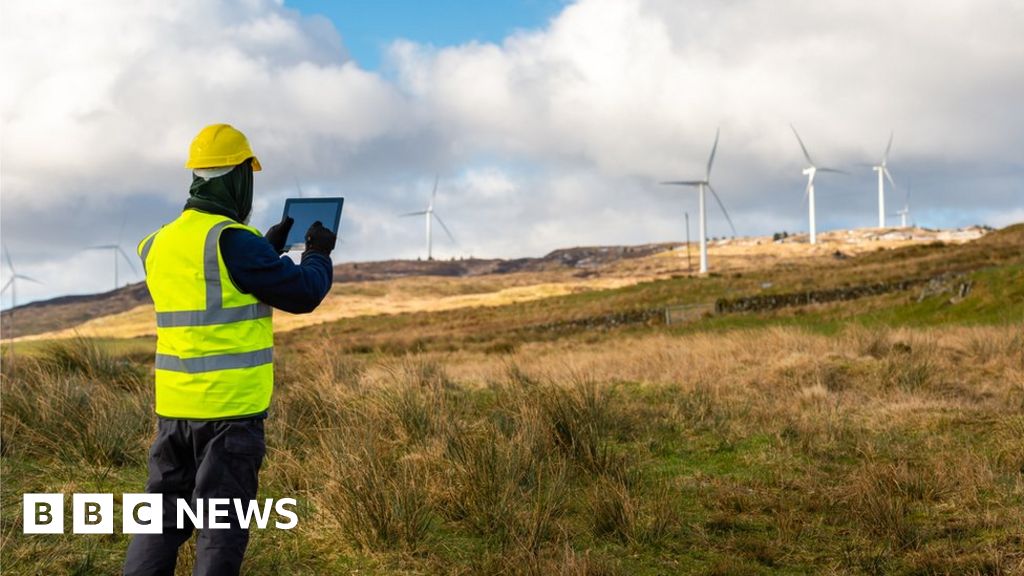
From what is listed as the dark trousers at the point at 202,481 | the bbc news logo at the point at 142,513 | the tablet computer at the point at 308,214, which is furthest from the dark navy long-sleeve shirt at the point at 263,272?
the bbc news logo at the point at 142,513

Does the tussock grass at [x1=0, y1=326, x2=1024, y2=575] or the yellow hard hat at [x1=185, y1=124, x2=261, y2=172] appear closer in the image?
the yellow hard hat at [x1=185, y1=124, x2=261, y2=172]

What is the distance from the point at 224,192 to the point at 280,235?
50 cm

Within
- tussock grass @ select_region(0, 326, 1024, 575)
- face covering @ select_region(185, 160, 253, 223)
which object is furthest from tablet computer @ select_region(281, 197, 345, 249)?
tussock grass @ select_region(0, 326, 1024, 575)

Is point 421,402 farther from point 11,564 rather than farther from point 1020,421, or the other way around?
point 1020,421

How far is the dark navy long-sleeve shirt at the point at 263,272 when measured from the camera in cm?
446

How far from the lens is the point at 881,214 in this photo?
117375 mm

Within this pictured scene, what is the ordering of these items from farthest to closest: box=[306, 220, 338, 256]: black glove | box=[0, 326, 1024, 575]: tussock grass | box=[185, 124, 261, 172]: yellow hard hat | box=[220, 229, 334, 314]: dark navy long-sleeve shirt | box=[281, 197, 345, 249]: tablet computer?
box=[0, 326, 1024, 575]: tussock grass, box=[281, 197, 345, 249]: tablet computer, box=[306, 220, 338, 256]: black glove, box=[185, 124, 261, 172]: yellow hard hat, box=[220, 229, 334, 314]: dark navy long-sleeve shirt

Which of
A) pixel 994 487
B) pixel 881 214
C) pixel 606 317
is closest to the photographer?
pixel 994 487

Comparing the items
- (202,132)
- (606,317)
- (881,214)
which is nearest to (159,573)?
(202,132)

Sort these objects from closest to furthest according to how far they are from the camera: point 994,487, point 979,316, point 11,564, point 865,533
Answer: point 11,564 < point 865,533 < point 994,487 < point 979,316

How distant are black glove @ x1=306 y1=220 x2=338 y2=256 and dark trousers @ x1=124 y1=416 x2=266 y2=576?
3.10 ft

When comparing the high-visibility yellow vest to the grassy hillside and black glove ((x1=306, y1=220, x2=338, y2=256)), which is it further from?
the grassy hillside

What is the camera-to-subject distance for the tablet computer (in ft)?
16.9

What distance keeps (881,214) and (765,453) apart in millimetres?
118142
